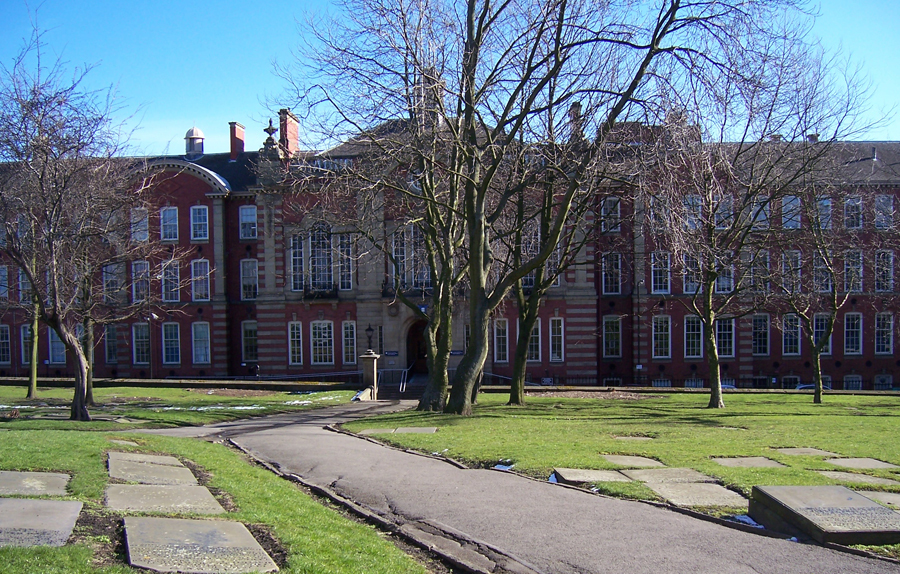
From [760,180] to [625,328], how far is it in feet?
65.4

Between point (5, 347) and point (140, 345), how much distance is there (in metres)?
8.44

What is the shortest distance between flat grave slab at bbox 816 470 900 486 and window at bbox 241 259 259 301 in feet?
124

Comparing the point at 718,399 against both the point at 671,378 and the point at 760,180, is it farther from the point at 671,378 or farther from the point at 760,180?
the point at 671,378

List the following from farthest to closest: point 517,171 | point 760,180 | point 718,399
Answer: point 718,399 → point 760,180 → point 517,171

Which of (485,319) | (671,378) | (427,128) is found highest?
(427,128)

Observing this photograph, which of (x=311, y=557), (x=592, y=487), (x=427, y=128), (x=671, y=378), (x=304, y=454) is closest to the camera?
(x=311, y=557)

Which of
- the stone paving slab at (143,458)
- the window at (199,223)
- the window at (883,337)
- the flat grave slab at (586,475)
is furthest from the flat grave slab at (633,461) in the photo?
the window at (199,223)

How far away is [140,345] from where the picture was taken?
4306 cm

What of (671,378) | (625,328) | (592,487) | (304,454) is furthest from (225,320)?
(592,487)

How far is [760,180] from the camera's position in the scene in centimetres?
2212

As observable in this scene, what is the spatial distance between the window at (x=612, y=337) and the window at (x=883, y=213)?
14587mm

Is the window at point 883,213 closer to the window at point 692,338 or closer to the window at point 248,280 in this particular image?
the window at point 692,338

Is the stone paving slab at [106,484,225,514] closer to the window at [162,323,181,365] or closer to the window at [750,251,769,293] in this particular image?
the window at [750,251,769,293]

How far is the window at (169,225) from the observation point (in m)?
42.8
